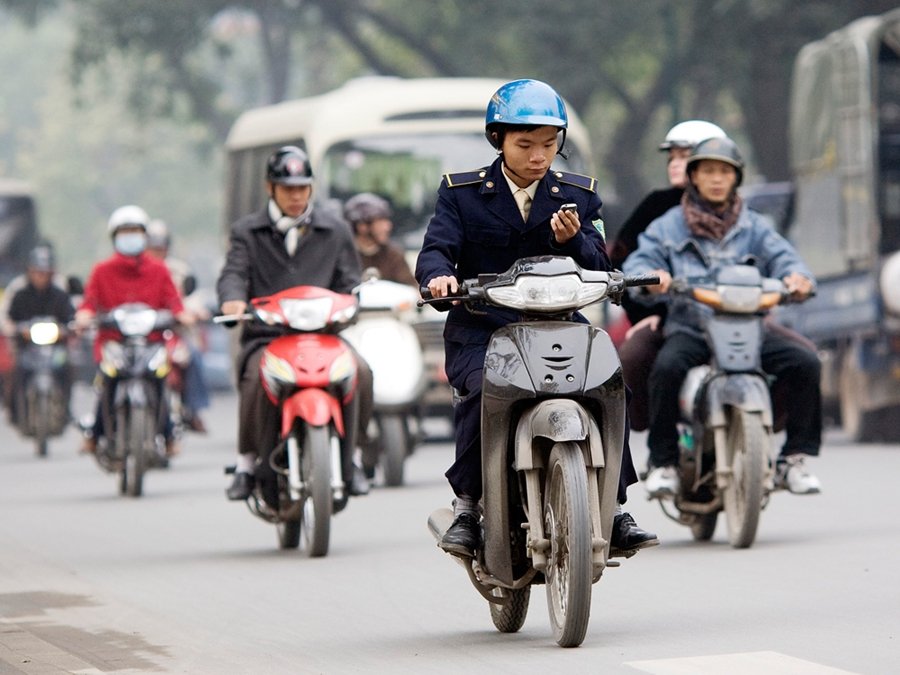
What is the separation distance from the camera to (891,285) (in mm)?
18062

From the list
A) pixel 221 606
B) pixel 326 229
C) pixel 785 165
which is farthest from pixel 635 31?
pixel 221 606

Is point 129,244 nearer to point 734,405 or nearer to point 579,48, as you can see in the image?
point 734,405

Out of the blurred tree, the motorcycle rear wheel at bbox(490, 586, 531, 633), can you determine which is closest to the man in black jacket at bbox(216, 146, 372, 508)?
the motorcycle rear wheel at bbox(490, 586, 531, 633)

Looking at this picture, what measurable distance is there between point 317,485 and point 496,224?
320 centimetres

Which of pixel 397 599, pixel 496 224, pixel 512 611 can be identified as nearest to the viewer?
pixel 496 224

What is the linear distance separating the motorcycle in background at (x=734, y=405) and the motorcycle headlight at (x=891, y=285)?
729cm

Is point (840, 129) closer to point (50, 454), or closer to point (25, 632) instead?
point (50, 454)

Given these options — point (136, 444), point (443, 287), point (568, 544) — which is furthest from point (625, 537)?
point (136, 444)

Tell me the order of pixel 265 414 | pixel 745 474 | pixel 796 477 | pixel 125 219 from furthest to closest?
pixel 125 219
pixel 265 414
pixel 796 477
pixel 745 474

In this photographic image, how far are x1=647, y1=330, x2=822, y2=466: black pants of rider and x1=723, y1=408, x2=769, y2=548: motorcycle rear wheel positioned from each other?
0.37 m

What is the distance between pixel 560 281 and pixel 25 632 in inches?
98.1

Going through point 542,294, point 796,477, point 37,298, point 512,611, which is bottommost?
point 512,611

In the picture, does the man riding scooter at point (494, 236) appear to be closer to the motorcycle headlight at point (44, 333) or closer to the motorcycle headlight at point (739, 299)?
the motorcycle headlight at point (739, 299)

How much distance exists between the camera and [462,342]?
8.02m
